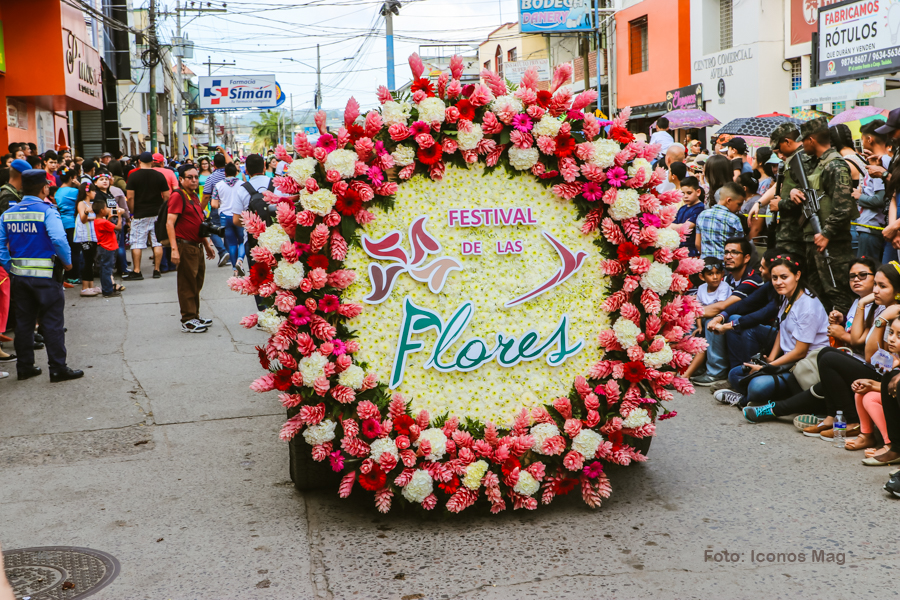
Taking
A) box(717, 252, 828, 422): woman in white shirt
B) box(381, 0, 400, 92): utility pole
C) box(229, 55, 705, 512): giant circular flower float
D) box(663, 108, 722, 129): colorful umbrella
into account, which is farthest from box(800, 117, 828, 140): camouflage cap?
box(381, 0, 400, 92): utility pole

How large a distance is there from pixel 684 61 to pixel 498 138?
2159 cm

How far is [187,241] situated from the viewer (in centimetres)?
971

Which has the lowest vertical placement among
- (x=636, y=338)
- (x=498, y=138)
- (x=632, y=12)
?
(x=636, y=338)

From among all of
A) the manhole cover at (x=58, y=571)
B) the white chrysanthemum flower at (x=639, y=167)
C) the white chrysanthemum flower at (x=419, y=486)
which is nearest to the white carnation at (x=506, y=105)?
the white chrysanthemum flower at (x=639, y=167)

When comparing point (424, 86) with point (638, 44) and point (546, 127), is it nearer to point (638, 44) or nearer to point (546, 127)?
point (546, 127)

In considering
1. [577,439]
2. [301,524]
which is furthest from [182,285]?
[577,439]

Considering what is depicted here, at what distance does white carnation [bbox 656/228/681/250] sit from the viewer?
4.50 meters

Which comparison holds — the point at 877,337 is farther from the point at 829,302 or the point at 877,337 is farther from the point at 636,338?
the point at 636,338

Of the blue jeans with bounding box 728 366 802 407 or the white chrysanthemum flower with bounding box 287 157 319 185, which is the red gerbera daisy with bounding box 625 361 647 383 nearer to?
the white chrysanthemum flower with bounding box 287 157 319 185

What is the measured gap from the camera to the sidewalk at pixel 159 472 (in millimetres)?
3953

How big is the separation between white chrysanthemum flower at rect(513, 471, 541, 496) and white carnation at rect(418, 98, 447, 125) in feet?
6.13

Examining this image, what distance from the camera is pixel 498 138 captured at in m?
4.41

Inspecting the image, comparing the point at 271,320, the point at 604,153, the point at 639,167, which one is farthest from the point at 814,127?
the point at 271,320

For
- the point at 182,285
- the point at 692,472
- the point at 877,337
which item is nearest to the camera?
the point at 692,472
